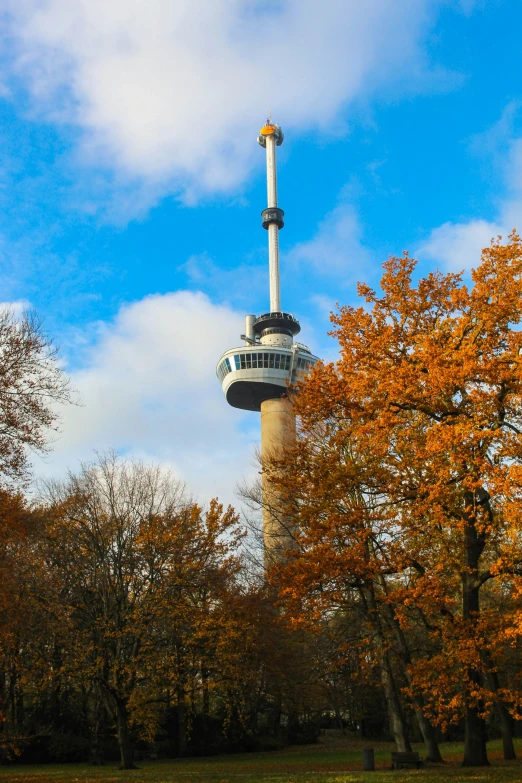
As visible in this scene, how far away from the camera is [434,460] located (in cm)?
1833

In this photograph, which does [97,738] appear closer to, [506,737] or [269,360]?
[506,737]

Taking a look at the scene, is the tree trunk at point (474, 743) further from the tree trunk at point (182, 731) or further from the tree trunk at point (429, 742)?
the tree trunk at point (182, 731)

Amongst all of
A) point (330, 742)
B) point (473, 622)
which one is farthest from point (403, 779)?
point (330, 742)

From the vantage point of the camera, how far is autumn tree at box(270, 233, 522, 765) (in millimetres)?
16812

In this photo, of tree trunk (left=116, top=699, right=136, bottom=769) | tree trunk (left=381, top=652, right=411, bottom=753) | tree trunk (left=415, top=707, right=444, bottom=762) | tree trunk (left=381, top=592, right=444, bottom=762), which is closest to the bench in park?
tree trunk (left=381, top=592, right=444, bottom=762)

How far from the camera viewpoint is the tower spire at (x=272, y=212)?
97.9 meters

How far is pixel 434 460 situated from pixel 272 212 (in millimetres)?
88024

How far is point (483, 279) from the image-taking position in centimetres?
1894

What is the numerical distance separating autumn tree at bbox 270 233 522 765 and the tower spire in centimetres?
7663

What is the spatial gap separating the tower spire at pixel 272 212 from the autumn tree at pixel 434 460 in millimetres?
76626

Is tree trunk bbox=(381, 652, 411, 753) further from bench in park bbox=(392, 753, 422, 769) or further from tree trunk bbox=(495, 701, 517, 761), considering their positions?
tree trunk bbox=(495, 701, 517, 761)

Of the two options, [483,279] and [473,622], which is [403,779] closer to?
[473,622]

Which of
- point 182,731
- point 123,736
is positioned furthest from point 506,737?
point 182,731

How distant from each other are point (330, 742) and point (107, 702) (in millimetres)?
→ 22093
